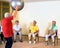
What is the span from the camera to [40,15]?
8.83 metres

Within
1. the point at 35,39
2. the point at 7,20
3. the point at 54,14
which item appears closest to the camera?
the point at 7,20

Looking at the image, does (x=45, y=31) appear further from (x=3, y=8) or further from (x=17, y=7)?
(x=17, y=7)

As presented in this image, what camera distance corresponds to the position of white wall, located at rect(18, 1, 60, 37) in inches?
332

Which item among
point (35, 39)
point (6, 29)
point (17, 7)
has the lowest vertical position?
point (35, 39)

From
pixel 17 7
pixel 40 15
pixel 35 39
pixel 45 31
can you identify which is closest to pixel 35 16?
pixel 40 15

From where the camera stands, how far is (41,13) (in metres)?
8.80

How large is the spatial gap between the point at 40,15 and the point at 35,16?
260 mm

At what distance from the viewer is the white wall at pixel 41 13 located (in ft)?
27.7

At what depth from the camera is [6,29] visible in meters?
4.79

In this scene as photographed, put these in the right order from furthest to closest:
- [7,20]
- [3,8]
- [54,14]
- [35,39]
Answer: [3,8] → [54,14] → [35,39] → [7,20]

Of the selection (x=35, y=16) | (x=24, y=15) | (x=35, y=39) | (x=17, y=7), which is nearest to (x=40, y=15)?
(x=35, y=16)

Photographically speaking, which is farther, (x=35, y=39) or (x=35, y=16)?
(x=35, y=16)

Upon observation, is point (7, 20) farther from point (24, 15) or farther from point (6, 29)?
point (24, 15)

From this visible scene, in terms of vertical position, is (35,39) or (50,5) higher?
(50,5)
